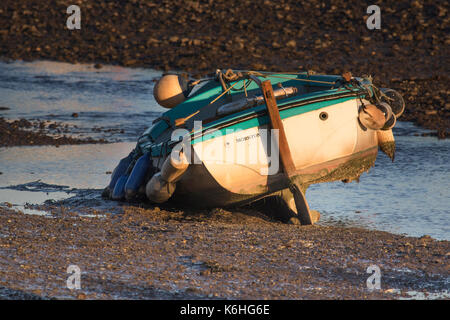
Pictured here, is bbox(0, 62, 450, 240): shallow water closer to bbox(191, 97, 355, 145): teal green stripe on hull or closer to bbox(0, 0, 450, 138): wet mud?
bbox(191, 97, 355, 145): teal green stripe on hull

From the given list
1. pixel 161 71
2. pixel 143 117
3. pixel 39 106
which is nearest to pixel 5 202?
pixel 143 117

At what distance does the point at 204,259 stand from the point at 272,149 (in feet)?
8.88

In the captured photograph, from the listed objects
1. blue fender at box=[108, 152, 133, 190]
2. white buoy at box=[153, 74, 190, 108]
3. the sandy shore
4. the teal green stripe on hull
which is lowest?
the sandy shore

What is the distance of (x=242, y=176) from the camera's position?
1145 centimetres

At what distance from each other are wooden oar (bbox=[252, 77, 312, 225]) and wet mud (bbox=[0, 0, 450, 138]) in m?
9.20

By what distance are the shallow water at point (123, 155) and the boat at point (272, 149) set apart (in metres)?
0.80

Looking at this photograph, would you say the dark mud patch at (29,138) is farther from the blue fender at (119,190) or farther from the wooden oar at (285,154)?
the wooden oar at (285,154)

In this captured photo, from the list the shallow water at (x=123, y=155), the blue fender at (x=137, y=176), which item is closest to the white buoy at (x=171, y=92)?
the blue fender at (x=137, y=176)

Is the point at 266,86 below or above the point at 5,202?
above

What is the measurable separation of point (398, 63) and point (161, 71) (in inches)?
246

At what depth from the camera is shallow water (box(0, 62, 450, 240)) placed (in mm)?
12453

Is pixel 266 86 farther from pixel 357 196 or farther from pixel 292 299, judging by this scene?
pixel 292 299

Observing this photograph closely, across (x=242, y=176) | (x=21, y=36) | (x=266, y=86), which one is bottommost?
(x=242, y=176)

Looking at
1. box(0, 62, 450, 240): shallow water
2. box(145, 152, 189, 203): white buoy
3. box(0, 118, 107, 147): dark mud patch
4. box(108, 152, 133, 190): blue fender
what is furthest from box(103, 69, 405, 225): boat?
box(0, 118, 107, 147): dark mud patch
